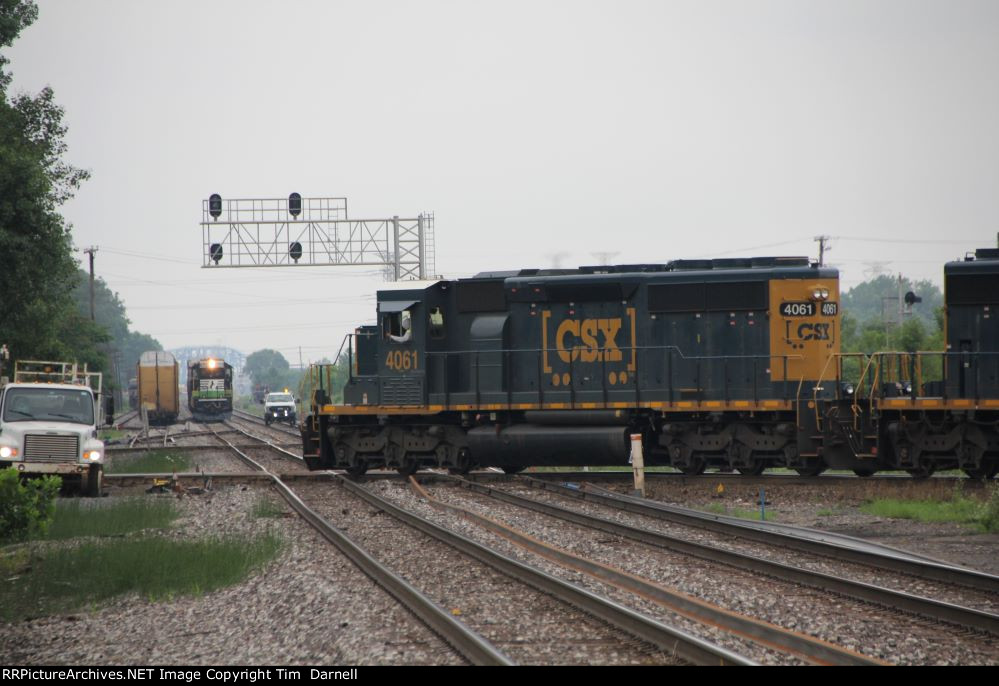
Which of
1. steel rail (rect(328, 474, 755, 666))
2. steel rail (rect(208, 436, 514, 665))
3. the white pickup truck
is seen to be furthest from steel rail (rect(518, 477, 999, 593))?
the white pickup truck

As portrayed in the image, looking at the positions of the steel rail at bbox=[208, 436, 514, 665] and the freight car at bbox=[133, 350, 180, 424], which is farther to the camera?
the freight car at bbox=[133, 350, 180, 424]

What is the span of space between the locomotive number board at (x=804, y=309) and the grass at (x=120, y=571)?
35.0 feet

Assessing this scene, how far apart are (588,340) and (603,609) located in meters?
12.5

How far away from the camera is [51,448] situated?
62.1ft

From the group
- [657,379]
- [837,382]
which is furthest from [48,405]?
[837,382]

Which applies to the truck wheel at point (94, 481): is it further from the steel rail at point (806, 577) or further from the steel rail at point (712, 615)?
the steel rail at point (712, 615)

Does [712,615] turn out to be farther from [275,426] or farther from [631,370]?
[275,426]

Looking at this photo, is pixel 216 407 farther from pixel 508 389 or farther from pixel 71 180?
pixel 508 389

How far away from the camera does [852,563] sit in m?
10.9

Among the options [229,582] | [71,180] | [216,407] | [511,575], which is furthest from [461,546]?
[216,407]

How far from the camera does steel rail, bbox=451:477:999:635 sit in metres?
7.94

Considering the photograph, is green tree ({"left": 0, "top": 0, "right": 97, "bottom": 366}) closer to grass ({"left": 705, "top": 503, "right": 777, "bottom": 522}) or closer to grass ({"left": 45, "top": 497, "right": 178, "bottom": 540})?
grass ({"left": 45, "top": 497, "right": 178, "bottom": 540})

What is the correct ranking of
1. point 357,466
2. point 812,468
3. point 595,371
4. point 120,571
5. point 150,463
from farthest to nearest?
point 150,463
point 357,466
point 595,371
point 812,468
point 120,571

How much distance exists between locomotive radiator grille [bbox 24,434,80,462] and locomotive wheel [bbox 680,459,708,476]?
11302mm
